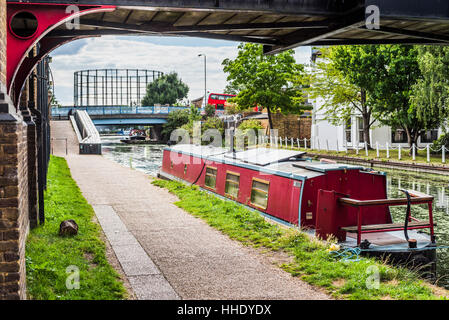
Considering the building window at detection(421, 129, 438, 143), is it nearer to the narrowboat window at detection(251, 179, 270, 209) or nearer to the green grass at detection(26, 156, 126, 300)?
the narrowboat window at detection(251, 179, 270, 209)

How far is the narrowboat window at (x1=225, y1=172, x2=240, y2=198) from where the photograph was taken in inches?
482

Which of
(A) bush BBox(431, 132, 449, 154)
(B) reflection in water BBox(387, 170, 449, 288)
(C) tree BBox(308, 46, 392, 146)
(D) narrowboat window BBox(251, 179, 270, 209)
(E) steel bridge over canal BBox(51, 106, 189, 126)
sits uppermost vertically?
(C) tree BBox(308, 46, 392, 146)

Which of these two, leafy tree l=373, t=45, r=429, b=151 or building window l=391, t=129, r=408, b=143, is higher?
leafy tree l=373, t=45, r=429, b=151

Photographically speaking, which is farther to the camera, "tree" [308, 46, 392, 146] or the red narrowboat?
"tree" [308, 46, 392, 146]

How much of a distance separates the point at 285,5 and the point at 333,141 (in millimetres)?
32020

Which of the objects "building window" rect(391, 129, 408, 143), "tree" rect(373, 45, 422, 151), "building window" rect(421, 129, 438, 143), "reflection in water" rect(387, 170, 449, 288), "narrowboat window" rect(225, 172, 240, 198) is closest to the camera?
"reflection in water" rect(387, 170, 449, 288)

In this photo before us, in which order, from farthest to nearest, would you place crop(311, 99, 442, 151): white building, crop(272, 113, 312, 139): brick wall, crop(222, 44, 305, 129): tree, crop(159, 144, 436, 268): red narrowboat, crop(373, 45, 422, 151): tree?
1. crop(272, 113, 312, 139): brick wall
2. crop(222, 44, 305, 129): tree
3. crop(311, 99, 442, 151): white building
4. crop(373, 45, 422, 151): tree
5. crop(159, 144, 436, 268): red narrowboat

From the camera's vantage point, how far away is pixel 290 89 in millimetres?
42531

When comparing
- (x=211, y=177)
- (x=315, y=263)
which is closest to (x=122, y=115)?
(x=211, y=177)

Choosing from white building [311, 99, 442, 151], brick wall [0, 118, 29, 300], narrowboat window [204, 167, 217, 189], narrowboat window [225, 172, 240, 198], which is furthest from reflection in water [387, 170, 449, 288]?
white building [311, 99, 442, 151]

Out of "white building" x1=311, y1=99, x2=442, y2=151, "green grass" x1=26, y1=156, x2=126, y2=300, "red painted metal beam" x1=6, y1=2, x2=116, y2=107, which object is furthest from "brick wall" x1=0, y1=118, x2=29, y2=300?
"white building" x1=311, y1=99, x2=442, y2=151

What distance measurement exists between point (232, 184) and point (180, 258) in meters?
5.40
